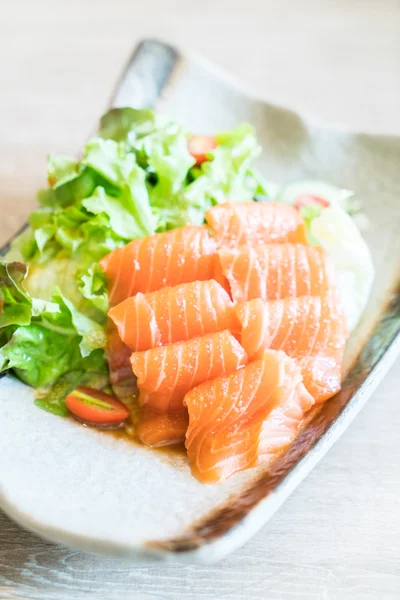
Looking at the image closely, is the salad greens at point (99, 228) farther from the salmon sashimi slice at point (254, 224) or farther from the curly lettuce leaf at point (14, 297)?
the salmon sashimi slice at point (254, 224)

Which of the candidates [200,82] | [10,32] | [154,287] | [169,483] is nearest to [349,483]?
[169,483]

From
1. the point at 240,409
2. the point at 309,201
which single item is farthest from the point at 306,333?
the point at 309,201

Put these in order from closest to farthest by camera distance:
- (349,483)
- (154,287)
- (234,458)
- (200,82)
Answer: (234,458)
(349,483)
(154,287)
(200,82)

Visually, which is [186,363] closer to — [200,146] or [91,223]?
[91,223]

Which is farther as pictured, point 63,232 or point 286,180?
point 286,180

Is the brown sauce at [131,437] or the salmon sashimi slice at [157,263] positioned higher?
the salmon sashimi slice at [157,263]

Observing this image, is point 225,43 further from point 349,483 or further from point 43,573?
point 43,573

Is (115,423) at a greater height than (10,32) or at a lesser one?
lesser

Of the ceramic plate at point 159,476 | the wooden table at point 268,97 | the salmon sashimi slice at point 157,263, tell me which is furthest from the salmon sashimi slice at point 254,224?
the wooden table at point 268,97
